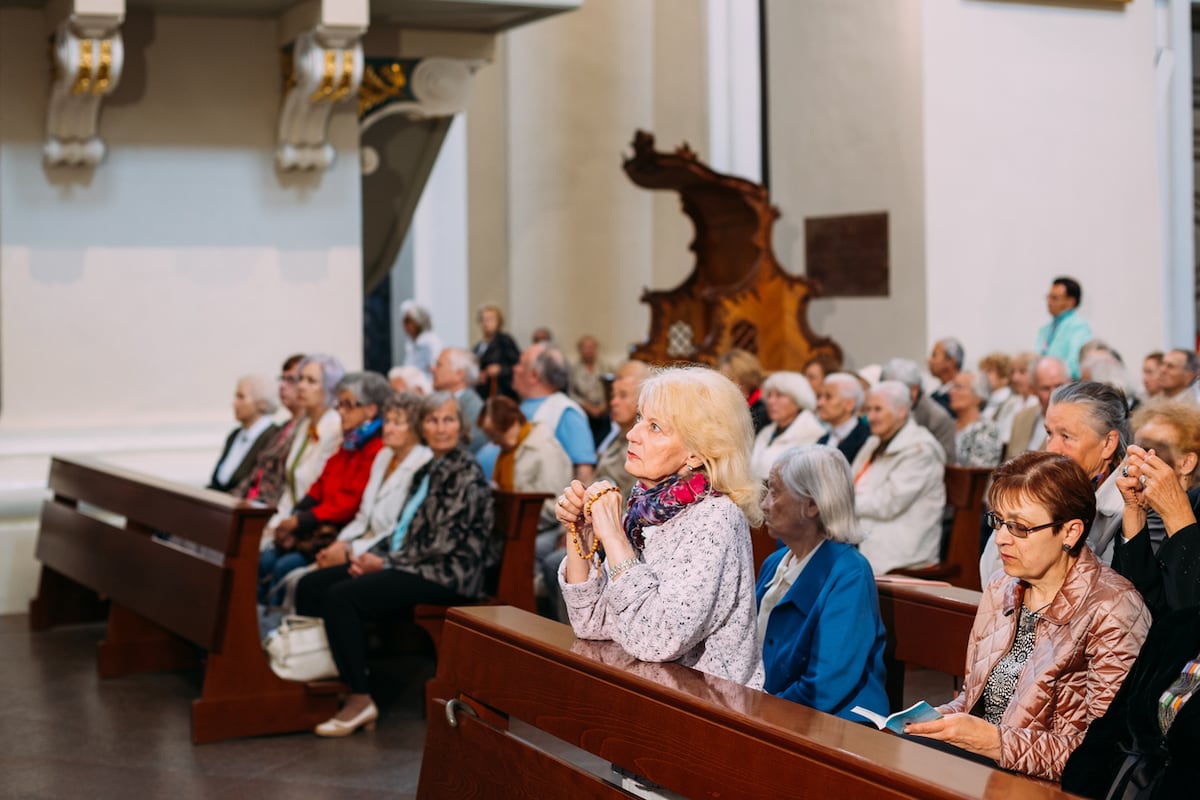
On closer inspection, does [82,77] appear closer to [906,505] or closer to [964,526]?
[906,505]

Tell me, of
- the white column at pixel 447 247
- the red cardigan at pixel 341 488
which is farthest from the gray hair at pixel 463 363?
the white column at pixel 447 247

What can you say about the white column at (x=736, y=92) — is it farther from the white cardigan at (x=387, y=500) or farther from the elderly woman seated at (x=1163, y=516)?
the elderly woman seated at (x=1163, y=516)

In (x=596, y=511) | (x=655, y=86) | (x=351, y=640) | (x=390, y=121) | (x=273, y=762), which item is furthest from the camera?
(x=655, y=86)

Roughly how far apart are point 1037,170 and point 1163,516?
362 inches

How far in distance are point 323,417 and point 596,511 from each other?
402 centimetres

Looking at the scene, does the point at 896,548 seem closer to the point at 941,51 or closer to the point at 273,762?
the point at 273,762

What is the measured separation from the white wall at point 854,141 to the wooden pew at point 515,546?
6453 mm

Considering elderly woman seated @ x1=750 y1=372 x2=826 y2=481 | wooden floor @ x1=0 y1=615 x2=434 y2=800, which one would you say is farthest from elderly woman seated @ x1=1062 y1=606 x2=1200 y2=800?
elderly woman seated @ x1=750 y1=372 x2=826 y2=481

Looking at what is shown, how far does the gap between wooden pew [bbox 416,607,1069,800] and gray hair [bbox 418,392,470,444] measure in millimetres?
2274

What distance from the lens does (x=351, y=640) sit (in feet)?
17.2

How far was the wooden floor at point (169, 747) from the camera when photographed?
182 inches

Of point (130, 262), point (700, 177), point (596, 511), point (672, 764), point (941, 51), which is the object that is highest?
point (941, 51)

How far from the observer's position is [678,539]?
9.92ft

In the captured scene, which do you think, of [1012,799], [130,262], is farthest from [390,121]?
[1012,799]
